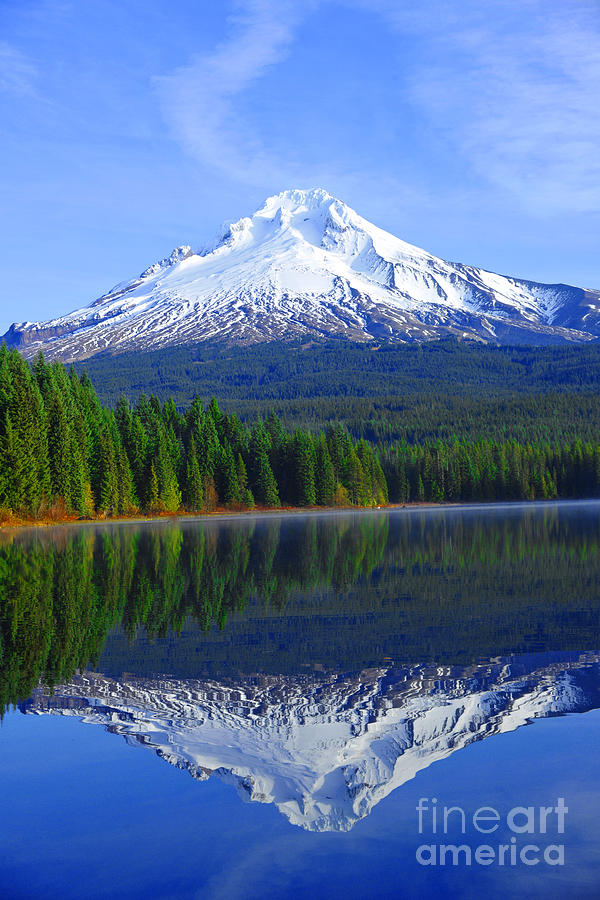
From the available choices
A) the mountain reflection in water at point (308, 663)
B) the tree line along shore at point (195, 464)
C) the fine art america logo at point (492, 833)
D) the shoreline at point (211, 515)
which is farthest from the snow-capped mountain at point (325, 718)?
the tree line along shore at point (195, 464)

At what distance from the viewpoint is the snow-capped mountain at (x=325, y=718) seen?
30.5 feet

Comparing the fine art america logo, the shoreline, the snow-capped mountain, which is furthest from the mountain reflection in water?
the shoreline

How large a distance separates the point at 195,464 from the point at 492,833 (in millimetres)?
101019

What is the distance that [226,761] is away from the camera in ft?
32.8

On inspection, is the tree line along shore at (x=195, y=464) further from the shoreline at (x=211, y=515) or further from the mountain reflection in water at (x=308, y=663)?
the mountain reflection in water at (x=308, y=663)

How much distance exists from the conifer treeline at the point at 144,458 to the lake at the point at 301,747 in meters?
54.9

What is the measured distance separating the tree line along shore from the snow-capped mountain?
60707 millimetres

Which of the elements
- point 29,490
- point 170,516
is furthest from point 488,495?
point 29,490

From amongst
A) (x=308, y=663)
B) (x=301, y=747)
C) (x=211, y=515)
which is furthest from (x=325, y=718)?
(x=211, y=515)

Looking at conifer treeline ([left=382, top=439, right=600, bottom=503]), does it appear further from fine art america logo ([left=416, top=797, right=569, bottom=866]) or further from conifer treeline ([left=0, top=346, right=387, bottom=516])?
fine art america logo ([left=416, top=797, right=569, bottom=866])

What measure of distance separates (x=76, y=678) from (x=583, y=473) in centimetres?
16569

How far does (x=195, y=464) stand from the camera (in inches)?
4235

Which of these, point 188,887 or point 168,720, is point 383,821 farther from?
point 168,720

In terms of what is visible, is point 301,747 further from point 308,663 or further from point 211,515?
point 211,515
